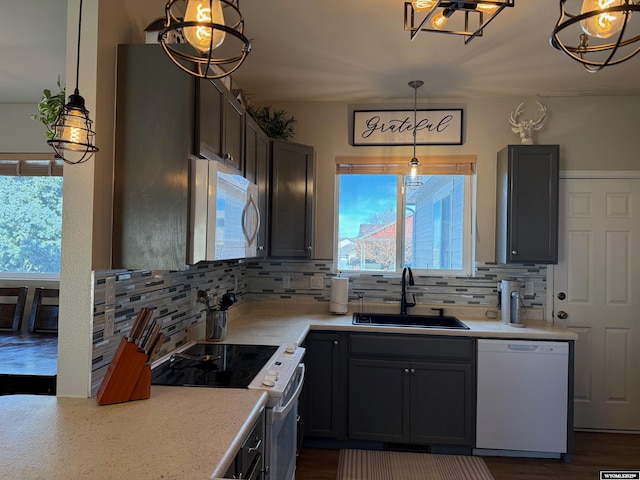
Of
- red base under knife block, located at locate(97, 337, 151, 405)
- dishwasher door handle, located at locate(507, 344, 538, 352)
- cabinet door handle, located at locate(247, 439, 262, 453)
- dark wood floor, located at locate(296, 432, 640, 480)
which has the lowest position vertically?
dark wood floor, located at locate(296, 432, 640, 480)

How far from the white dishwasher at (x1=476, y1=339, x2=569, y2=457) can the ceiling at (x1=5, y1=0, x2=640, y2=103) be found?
1917 millimetres

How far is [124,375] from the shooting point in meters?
1.37

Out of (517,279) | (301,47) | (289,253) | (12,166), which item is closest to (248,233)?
(289,253)

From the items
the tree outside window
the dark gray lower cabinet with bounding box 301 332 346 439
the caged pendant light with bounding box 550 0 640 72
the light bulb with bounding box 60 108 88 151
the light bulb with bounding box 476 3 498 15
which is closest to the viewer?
the caged pendant light with bounding box 550 0 640 72

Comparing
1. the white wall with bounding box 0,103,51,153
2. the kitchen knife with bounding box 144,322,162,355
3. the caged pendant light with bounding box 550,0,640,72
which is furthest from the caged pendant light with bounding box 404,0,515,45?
the white wall with bounding box 0,103,51,153

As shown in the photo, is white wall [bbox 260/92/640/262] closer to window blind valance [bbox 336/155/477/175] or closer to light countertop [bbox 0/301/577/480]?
window blind valance [bbox 336/155/477/175]

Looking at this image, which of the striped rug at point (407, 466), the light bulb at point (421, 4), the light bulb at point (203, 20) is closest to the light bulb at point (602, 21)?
the light bulb at point (421, 4)

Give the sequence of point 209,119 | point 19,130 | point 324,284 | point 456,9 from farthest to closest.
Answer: point 324,284 < point 19,130 < point 209,119 < point 456,9

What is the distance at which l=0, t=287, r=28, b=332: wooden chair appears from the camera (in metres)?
2.95

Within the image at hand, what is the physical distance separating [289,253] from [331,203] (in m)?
0.65

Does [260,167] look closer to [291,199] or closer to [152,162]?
[291,199]

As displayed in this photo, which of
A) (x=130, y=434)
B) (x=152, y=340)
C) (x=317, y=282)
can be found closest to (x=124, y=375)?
(x=152, y=340)

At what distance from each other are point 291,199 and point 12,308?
226cm

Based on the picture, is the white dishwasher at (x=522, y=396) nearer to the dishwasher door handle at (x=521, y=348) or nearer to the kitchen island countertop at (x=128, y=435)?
the dishwasher door handle at (x=521, y=348)
